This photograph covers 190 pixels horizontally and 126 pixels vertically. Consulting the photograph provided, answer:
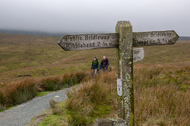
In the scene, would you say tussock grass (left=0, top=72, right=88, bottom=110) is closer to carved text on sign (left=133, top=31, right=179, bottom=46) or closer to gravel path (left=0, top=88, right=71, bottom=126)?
gravel path (left=0, top=88, right=71, bottom=126)

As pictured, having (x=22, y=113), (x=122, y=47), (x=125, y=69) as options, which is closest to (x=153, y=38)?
(x=122, y=47)

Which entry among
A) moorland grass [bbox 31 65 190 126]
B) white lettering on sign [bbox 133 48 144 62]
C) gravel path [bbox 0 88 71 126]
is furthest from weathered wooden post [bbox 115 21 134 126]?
gravel path [bbox 0 88 71 126]

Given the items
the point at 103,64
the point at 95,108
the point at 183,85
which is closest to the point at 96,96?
the point at 95,108

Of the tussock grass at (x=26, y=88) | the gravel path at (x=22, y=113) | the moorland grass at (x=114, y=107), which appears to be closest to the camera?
the moorland grass at (x=114, y=107)

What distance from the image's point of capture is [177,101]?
A: 13.8 feet

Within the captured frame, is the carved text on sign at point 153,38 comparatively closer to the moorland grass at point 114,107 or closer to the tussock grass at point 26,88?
the moorland grass at point 114,107

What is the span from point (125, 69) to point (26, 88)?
5.77m

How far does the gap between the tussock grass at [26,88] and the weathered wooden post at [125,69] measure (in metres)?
5.07

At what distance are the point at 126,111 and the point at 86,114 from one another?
1538 mm

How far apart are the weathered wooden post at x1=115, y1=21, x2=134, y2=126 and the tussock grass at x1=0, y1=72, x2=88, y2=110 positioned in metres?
5.07

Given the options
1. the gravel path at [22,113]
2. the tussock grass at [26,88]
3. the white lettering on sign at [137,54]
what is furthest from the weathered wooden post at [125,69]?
the tussock grass at [26,88]

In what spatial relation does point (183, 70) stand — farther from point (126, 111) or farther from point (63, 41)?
point (63, 41)

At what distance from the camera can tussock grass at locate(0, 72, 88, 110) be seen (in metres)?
6.55

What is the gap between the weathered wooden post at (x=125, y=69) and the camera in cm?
319
